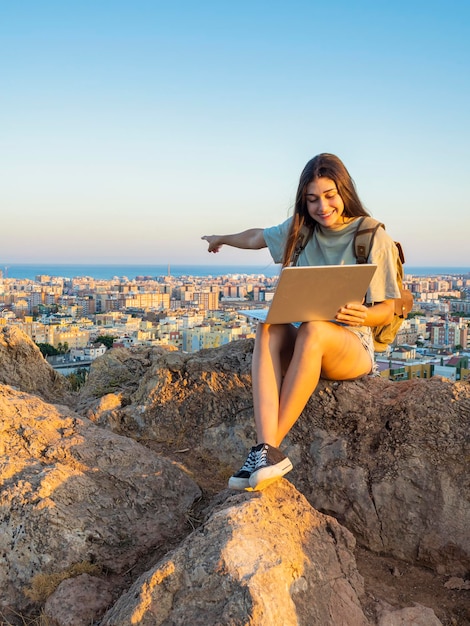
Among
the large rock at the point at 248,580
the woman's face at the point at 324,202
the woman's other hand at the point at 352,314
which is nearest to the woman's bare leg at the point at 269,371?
the woman's other hand at the point at 352,314

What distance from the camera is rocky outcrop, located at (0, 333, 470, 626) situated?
1.60 metres

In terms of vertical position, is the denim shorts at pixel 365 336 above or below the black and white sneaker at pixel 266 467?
above

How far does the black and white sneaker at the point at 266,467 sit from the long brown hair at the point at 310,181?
85 cm

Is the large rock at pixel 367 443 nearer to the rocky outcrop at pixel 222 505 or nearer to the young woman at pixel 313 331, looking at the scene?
the rocky outcrop at pixel 222 505

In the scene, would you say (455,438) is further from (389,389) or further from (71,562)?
(71,562)

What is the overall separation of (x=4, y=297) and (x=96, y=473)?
67.0 m

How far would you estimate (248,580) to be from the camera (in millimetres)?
1527

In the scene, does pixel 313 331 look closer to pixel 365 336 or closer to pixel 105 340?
pixel 365 336

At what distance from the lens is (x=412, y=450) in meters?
2.31

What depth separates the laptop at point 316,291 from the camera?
2.03 m

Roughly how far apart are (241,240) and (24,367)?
5.13ft

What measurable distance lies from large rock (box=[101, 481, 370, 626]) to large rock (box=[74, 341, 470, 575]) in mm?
472

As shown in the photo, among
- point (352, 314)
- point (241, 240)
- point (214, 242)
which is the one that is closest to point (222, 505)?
point (352, 314)

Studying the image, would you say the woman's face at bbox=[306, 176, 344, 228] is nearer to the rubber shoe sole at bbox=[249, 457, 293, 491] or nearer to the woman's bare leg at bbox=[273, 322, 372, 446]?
the woman's bare leg at bbox=[273, 322, 372, 446]
